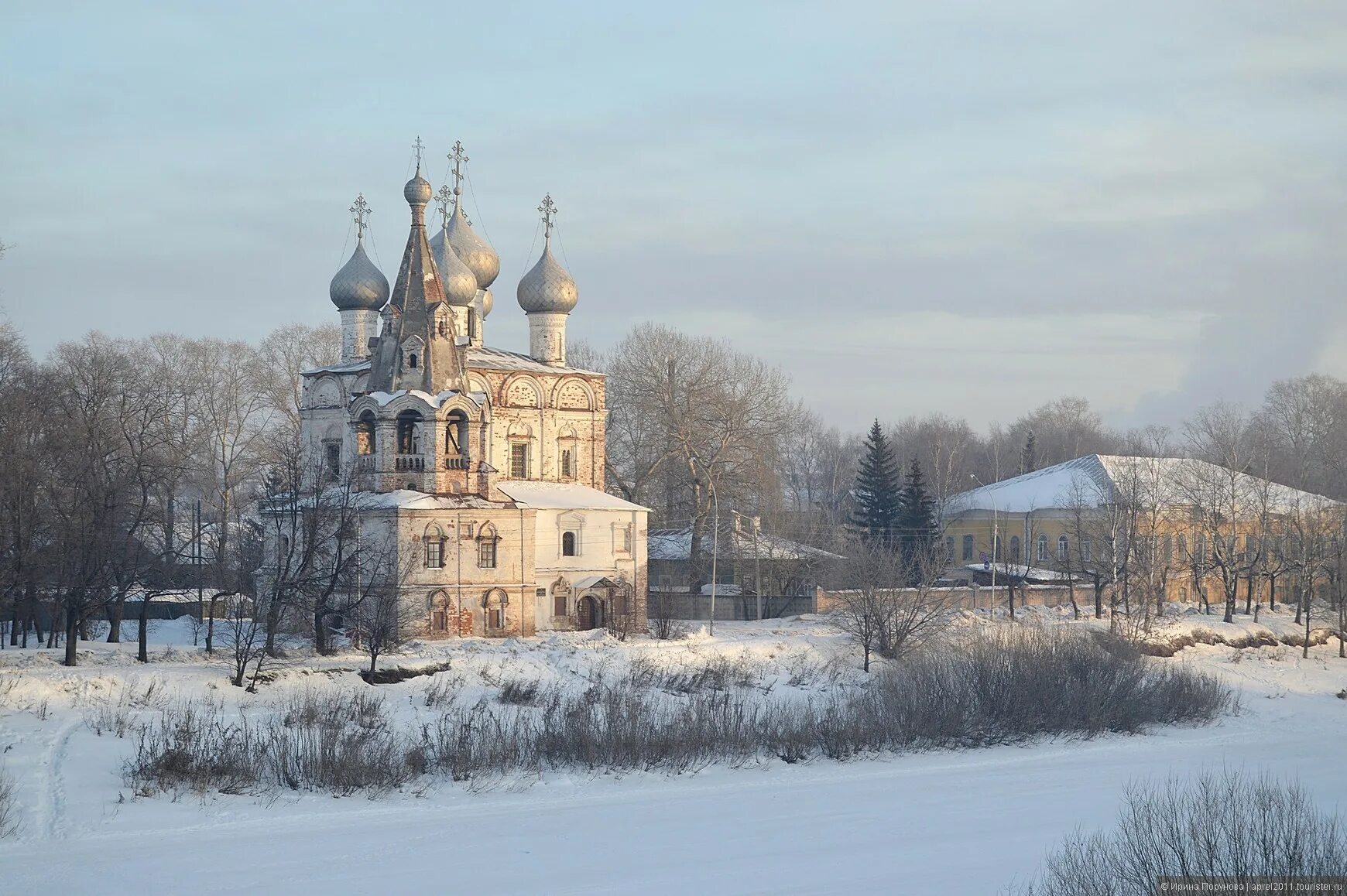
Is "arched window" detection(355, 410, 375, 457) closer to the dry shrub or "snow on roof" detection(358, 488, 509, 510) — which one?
"snow on roof" detection(358, 488, 509, 510)

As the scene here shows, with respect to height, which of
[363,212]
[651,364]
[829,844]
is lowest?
[829,844]

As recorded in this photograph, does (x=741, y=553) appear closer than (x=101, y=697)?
No

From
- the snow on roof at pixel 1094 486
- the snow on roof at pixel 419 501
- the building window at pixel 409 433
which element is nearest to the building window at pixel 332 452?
the building window at pixel 409 433

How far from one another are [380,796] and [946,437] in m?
67.2

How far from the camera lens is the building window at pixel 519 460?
37125mm

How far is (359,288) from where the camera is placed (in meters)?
38.1

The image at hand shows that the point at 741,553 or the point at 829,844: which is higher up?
the point at 741,553

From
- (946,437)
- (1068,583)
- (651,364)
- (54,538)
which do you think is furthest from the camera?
(946,437)

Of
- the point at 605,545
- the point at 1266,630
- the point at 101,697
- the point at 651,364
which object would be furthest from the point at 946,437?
the point at 101,697

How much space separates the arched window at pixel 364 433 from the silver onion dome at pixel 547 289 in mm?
7574

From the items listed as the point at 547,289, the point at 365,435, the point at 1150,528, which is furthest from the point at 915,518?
the point at 365,435

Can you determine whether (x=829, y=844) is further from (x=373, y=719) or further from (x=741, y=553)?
(x=741, y=553)

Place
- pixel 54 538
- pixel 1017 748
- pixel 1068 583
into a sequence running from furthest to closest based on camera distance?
1. pixel 1068 583
2. pixel 54 538
3. pixel 1017 748

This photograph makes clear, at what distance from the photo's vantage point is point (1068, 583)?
4200cm
